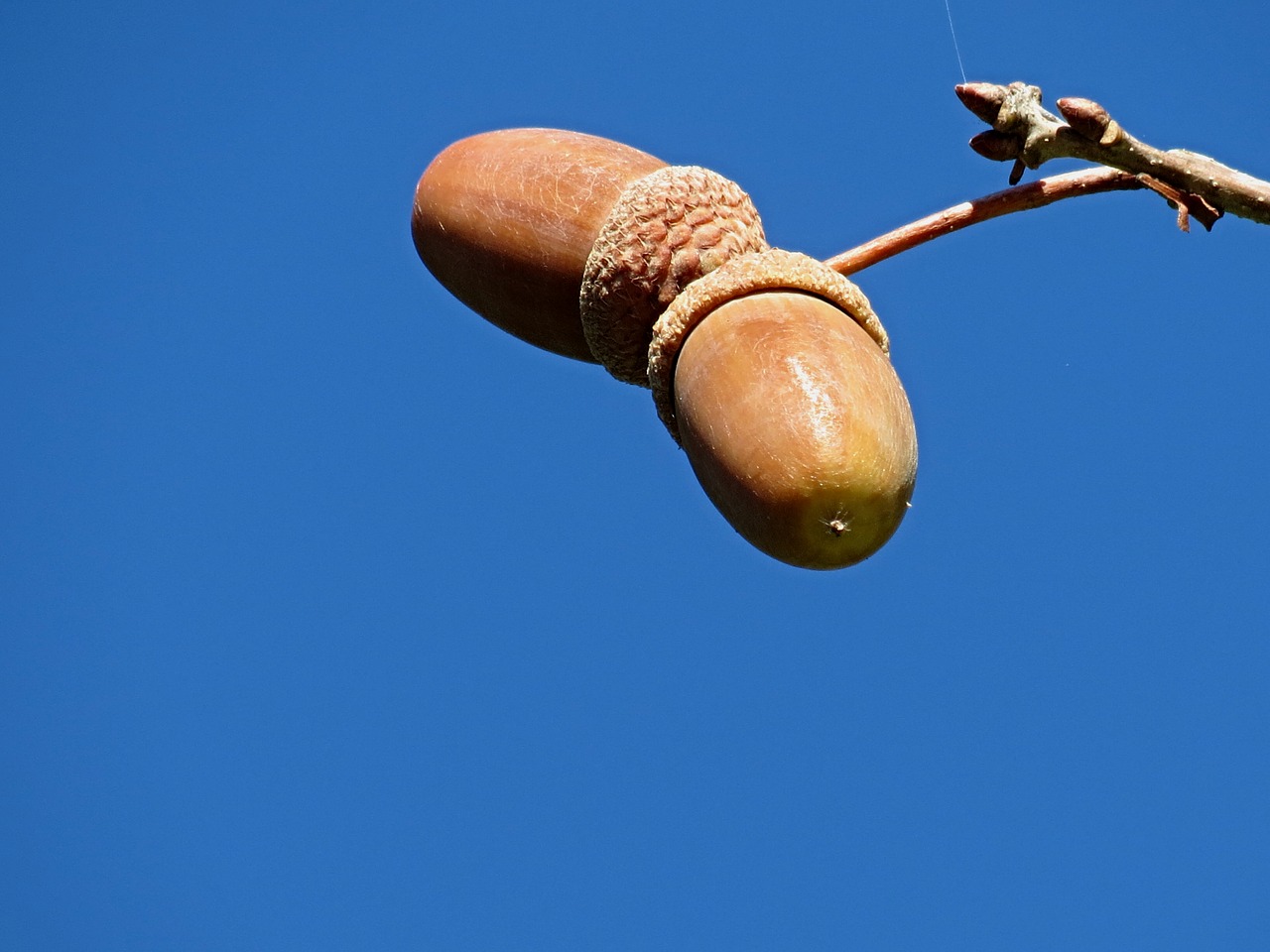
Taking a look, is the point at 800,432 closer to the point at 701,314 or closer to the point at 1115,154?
the point at 701,314

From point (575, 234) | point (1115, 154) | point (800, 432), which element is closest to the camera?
point (800, 432)

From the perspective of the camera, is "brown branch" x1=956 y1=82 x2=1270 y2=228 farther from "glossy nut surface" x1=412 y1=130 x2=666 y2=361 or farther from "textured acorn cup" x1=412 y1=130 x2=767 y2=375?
"glossy nut surface" x1=412 y1=130 x2=666 y2=361

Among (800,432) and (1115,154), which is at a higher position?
(1115,154)

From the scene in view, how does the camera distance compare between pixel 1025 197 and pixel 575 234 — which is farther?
pixel 575 234

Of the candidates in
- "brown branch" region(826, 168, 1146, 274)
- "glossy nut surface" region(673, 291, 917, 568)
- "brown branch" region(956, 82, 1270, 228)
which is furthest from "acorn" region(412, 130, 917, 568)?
"brown branch" region(956, 82, 1270, 228)

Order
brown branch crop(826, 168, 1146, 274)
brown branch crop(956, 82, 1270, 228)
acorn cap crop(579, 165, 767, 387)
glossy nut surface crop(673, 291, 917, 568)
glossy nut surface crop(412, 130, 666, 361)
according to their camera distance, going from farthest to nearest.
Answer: glossy nut surface crop(412, 130, 666, 361)
acorn cap crop(579, 165, 767, 387)
brown branch crop(826, 168, 1146, 274)
brown branch crop(956, 82, 1270, 228)
glossy nut surface crop(673, 291, 917, 568)

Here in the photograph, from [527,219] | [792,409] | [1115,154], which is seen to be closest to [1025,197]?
[1115,154]

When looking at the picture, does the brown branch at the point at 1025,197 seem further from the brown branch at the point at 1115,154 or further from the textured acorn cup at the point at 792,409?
the textured acorn cup at the point at 792,409
